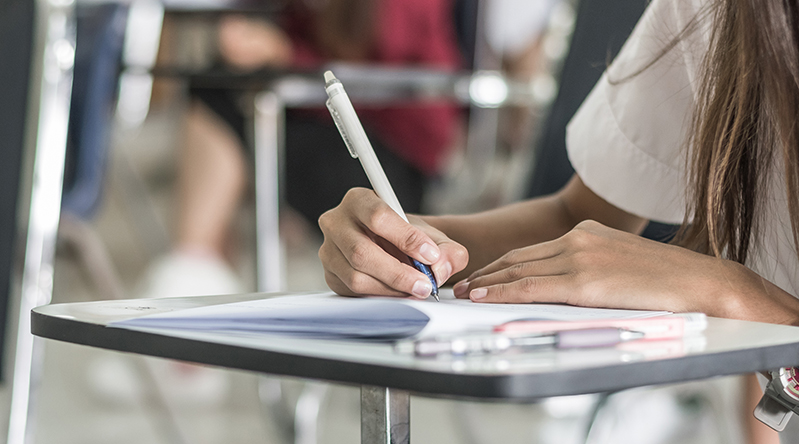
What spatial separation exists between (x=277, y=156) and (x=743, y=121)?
1.01 m

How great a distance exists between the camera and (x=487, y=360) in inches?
10.3

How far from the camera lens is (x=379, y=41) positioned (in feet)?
5.82

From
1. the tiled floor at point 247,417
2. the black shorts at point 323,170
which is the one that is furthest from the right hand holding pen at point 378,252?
the black shorts at point 323,170

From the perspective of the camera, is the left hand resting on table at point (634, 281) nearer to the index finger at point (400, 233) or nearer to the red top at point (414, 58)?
the index finger at point (400, 233)

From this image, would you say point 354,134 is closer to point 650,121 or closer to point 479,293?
point 479,293

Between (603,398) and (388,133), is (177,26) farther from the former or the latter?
(603,398)

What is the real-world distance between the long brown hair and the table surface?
0.14 meters

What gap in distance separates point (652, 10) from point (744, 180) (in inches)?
9.1

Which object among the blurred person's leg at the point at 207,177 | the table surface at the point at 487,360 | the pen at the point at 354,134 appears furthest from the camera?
the blurred person's leg at the point at 207,177

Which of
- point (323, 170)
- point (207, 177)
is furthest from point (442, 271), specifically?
point (207, 177)

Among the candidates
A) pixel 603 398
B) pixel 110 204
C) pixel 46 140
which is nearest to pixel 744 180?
pixel 603 398

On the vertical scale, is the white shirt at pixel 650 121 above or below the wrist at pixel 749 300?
above

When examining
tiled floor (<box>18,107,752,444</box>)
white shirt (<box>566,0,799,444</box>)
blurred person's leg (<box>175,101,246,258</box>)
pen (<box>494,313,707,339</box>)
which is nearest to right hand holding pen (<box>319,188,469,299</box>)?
pen (<box>494,313,707,339</box>)

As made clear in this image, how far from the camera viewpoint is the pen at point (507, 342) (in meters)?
0.27
